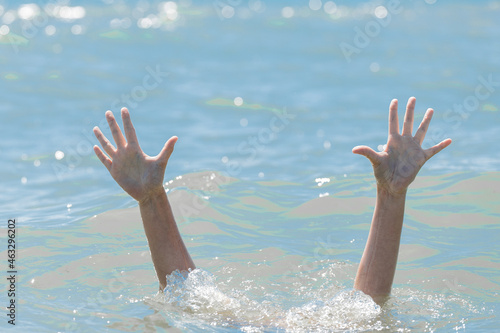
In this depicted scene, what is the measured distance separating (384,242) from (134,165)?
1.22 m

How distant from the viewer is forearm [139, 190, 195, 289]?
3.36m

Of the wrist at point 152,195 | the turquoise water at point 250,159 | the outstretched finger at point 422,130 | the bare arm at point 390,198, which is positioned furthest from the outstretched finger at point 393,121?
the wrist at point 152,195

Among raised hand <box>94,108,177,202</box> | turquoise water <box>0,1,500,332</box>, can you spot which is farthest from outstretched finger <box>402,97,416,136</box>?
raised hand <box>94,108,177,202</box>

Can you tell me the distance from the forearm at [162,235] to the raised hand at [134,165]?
0.16 feet

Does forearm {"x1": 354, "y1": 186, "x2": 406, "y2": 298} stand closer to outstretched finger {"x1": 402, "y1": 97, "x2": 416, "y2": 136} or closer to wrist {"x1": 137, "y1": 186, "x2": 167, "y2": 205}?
outstretched finger {"x1": 402, "y1": 97, "x2": 416, "y2": 136}

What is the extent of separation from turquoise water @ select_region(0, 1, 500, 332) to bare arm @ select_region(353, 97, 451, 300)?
0.15m

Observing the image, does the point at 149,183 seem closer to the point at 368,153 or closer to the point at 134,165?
the point at 134,165

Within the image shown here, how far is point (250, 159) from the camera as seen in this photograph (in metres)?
6.47

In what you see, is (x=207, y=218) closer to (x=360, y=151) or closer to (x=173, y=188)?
(x=173, y=188)

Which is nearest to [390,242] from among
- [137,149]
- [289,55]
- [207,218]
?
[137,149]

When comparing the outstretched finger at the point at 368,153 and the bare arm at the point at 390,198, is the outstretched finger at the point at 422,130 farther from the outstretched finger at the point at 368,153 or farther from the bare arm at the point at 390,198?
the outstretched finger at the point at 368,153

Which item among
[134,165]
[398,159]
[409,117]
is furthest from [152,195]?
[409,117]

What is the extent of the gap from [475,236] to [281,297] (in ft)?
5.07

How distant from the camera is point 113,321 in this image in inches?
139
